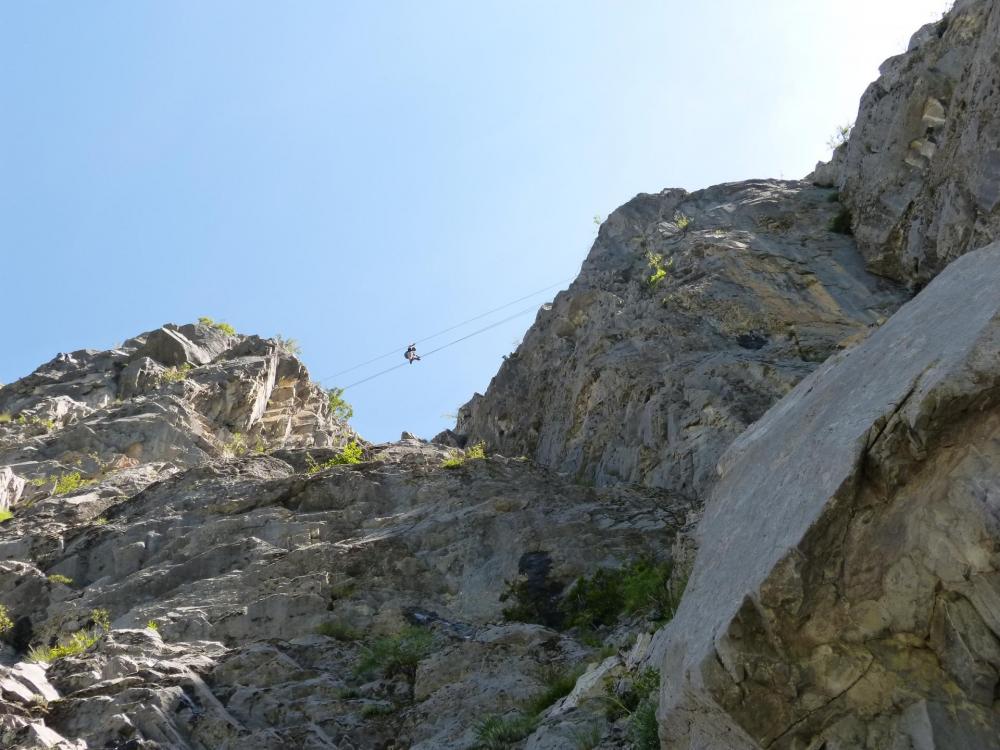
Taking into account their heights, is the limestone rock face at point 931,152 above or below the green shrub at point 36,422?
below

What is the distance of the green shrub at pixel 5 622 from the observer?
14820 millimetres

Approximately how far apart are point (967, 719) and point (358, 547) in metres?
10.8

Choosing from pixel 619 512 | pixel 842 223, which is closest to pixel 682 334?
pixel 842 223

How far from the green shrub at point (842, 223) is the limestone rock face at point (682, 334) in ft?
0.73

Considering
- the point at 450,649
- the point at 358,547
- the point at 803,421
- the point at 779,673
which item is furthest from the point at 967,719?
the point at 358,547

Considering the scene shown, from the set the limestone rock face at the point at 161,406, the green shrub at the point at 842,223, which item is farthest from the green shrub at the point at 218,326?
the green shrub at the point at 842,223

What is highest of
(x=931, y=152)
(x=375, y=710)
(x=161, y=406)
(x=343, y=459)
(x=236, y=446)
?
(x=161, y=406)

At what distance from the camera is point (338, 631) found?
43.5ft

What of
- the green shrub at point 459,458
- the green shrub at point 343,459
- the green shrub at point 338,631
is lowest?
the green shrub at point 338,631

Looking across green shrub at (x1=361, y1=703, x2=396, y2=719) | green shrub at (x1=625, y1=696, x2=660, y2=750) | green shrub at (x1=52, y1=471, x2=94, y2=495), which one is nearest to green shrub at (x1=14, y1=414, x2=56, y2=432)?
green shrub at (x1=52, y1=471, x2=94, y2=495)

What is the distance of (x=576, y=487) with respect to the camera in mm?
17359

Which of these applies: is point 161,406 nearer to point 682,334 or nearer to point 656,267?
point 656,267

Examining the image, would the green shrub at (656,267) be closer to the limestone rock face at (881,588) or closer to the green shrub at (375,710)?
the green shrub at (375,710)

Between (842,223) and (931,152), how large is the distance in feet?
10.5
